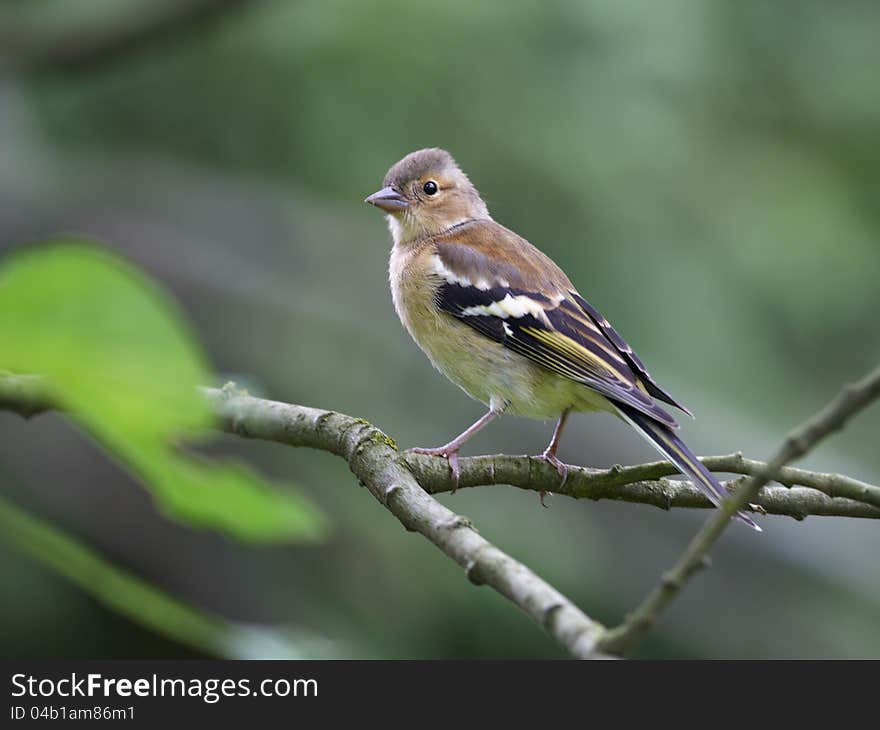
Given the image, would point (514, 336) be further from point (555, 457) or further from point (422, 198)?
point (422, 198)

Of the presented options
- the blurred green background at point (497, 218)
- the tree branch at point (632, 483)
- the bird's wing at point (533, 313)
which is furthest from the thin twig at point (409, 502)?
the blurred green background at point (497, 218)

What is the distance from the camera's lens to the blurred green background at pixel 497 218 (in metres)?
7.66

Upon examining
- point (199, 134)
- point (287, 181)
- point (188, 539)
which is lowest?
point (188, 539)

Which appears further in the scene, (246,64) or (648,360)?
(246,64)

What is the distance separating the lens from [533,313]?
4883mm

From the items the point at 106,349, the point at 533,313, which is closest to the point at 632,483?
the point at 533,313

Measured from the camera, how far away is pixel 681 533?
8719mm

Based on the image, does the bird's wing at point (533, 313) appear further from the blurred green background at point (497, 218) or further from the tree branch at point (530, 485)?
the blurred green background at point (497, 218)

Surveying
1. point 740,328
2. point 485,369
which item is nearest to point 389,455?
point 485,369

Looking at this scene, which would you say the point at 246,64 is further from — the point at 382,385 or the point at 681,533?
the point at 681,533

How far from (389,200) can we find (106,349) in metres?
5.34

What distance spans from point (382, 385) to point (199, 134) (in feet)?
10.2

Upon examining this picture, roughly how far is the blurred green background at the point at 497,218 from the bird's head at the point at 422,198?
5.34 feet

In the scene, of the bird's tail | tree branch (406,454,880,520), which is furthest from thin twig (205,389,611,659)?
the bird's tail
